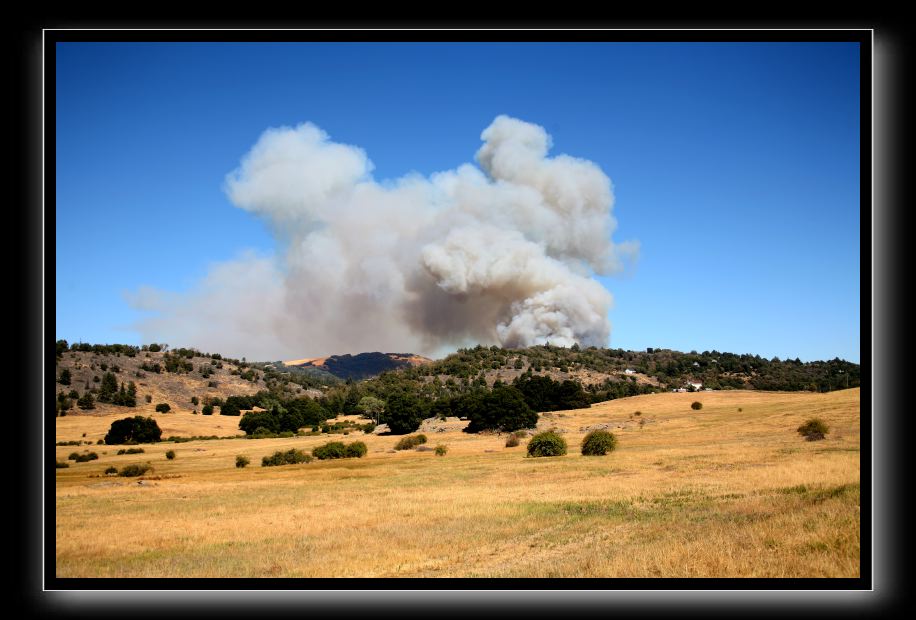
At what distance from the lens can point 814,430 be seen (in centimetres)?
3269

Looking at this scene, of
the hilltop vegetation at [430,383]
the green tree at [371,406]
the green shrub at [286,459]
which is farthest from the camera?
the green tree at [371,406]

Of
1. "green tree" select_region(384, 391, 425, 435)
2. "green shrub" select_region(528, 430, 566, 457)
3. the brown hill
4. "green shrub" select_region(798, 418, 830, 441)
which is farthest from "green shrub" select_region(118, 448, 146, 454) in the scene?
"green shrub" select_region(798, 418, 830, 441)

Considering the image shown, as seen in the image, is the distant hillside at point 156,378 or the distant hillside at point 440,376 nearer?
the distant hillside at point 156,378

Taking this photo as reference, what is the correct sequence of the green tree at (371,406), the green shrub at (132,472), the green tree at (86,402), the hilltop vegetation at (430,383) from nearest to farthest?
the green shrub at (132,472), the hilltop vegetation at (430,383), the green tree at (86,402), the green tree at (371,406)

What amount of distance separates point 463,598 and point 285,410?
73.1 meters

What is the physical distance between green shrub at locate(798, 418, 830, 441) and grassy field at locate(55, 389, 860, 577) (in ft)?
1.98

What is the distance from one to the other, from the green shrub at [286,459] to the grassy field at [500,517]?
4.40 m

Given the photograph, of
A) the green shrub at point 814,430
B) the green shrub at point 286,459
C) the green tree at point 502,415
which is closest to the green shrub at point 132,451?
the green shrub at point 286,459

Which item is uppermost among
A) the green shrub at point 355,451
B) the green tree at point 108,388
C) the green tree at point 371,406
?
the green tree at point 108,388

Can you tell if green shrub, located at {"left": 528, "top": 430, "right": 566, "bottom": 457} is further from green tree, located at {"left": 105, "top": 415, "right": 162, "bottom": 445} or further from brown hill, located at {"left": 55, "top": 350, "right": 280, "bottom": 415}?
brown hill, located at {"left": 55, "top": 350, "right": 280, "bottom": 415}

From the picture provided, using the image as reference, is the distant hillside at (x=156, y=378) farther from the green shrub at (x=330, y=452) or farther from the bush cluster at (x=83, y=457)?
the green shrub at (x=330, y=452)

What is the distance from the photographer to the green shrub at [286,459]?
4029 centimetres
